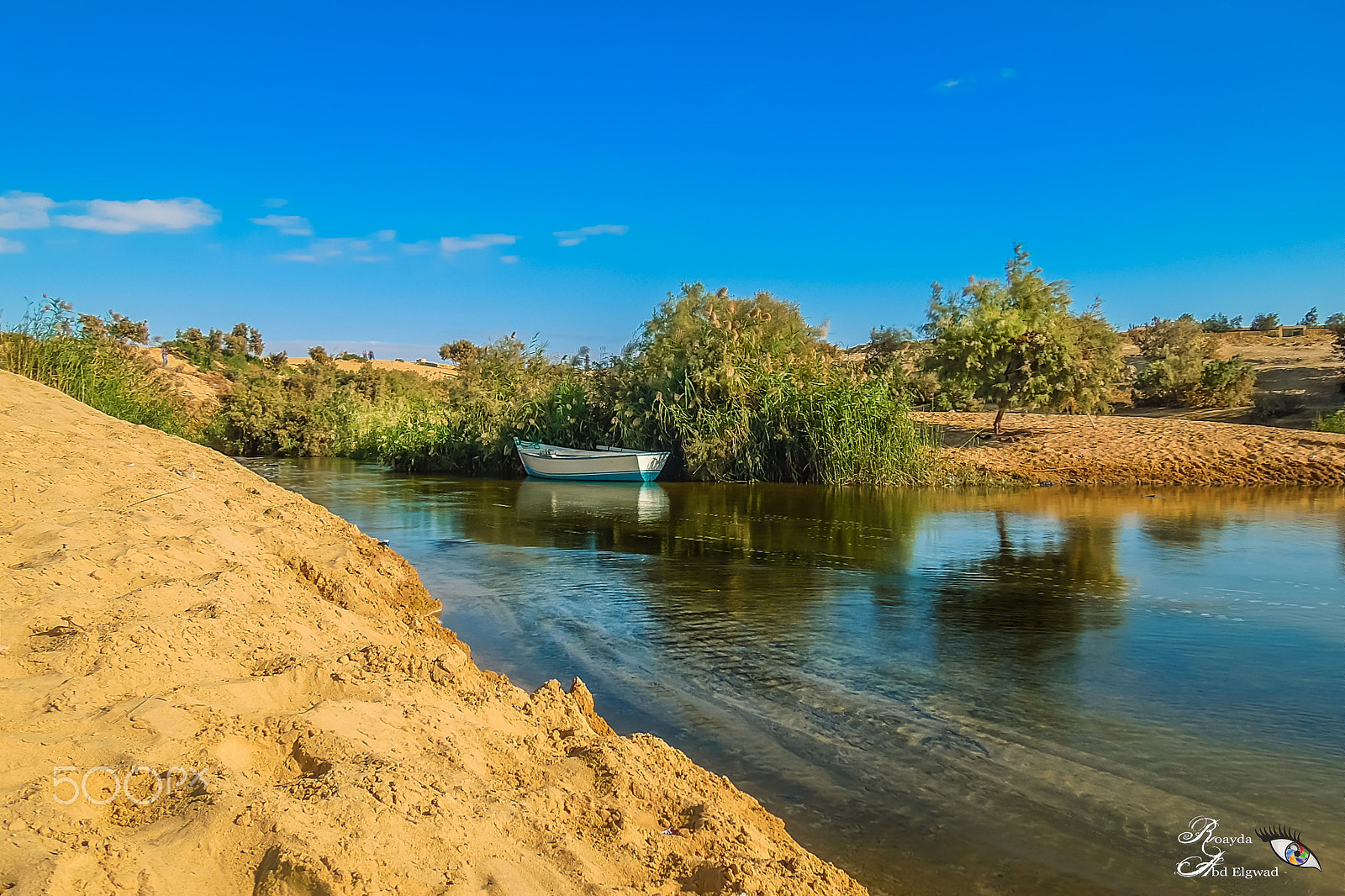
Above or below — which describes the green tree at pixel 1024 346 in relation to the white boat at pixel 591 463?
above

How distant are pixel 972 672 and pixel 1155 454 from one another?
19727mm

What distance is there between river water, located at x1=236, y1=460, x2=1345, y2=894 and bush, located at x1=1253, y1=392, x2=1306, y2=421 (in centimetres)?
1924

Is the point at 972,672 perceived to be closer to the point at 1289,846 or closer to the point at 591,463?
the point at 1289,846

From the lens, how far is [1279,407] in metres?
30.2

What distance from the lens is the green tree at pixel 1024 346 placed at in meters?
24.0

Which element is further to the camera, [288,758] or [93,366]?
[93,366]

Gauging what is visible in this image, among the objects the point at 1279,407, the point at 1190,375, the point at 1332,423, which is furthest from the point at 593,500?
the point at 1190,375

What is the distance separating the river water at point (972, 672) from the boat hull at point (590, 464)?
966 cm

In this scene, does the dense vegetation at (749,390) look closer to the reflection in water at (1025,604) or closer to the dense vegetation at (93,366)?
the dense vegetation at (93,366)

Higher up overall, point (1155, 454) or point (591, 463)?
point (1155, 454)

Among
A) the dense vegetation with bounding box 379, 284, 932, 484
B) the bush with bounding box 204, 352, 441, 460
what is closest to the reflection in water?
the dense vegetation with bounding box 379, 284, 932, 484

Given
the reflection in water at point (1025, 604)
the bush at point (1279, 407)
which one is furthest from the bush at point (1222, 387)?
the reflection in water at point (1025, 604)

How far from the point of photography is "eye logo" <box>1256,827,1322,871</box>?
3670 mm

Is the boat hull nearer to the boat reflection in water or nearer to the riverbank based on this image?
the boat reflection in water
